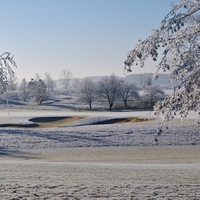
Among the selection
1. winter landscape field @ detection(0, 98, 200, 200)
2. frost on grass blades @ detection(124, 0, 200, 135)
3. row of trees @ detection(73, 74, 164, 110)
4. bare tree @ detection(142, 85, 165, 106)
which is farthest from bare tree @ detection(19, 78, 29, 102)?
frost on grass blades @ detection(124, 0, 200, 135)

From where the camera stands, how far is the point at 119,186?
8.60m

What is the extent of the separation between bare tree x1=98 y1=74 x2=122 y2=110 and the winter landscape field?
33.9 meters

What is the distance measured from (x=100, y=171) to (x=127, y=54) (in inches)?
195

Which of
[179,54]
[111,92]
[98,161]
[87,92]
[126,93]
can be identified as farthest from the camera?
[126,93]

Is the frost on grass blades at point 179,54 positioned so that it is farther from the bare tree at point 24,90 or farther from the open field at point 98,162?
the bare tree at point 24,90

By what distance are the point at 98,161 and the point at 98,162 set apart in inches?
19.7

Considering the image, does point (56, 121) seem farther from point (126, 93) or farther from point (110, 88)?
point (126, 93)

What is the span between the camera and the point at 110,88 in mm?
73938

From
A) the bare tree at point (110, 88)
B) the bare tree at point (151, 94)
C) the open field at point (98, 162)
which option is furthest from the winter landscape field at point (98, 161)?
the bare tree at point (151, 94)

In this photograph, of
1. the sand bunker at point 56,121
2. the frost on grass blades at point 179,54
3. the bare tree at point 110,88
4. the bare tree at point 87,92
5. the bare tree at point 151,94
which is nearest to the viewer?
the frost on grass blades at point 179,54

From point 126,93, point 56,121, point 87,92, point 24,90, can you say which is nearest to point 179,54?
point 56,121

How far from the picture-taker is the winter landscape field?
8.05 meters

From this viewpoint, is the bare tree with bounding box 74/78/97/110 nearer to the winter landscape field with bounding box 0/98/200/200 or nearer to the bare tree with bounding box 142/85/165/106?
the bare tree with bounding box 142/85/165/106

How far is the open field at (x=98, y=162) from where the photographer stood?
803cm
